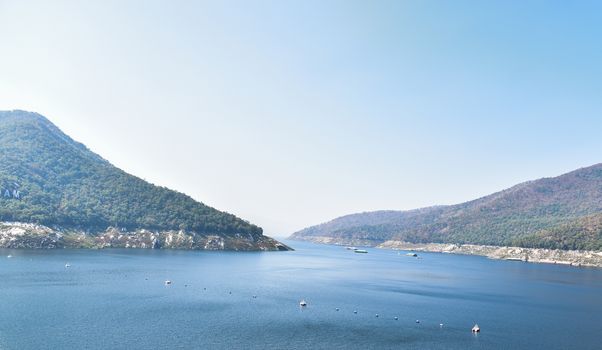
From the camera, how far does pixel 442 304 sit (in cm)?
13350

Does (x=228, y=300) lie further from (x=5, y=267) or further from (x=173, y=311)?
(x=5, y=267)

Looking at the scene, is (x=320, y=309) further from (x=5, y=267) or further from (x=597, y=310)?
(x=5, y=267)

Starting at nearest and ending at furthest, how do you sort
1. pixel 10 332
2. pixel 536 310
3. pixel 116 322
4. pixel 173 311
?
pixel 10 332 → pixel 116 322 → pixel 173 311 → pixel 536 310

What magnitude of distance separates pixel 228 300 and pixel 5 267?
84.2 metres

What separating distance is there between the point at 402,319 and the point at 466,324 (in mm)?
15559

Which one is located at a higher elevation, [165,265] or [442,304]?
[165,265]

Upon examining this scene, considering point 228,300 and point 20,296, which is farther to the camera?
point 228,300

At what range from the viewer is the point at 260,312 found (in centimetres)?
10725

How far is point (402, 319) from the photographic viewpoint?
355 feet

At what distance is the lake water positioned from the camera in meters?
81.1

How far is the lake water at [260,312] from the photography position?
81.1 m

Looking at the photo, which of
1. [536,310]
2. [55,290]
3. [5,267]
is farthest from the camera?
[5,267]

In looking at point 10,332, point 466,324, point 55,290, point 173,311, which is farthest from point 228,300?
point 466,324

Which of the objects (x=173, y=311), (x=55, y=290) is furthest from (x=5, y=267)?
(x=173, y=311)
